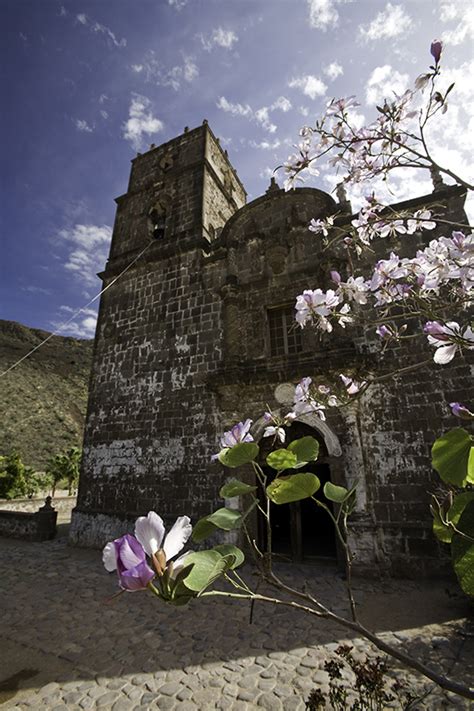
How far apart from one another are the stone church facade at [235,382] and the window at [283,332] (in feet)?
0.10

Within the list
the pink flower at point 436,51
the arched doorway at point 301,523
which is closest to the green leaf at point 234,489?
the pink flower at point 436,51

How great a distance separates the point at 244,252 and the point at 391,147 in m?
7.82

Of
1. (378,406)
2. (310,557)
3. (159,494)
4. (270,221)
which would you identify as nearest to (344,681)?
(310,557)

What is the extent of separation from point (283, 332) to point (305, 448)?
7.51 m

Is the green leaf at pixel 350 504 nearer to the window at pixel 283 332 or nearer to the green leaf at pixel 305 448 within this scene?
the green leaf at pixel 305 448

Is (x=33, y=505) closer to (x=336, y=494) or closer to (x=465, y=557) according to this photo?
(x=336, y=494)

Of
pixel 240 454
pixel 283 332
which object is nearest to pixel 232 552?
pixel 240 454

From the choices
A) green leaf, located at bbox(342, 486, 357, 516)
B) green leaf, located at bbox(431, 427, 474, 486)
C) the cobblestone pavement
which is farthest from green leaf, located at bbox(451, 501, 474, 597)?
the cobblestone pavement

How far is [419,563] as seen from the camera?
6.36 meters

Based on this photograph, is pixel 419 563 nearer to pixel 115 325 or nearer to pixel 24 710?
pixel 24 710

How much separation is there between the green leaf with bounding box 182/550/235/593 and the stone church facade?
6167mm

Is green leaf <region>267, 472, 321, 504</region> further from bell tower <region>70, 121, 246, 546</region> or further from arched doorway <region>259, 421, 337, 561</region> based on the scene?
bell tower <region>70, 121, 246, 546</region>

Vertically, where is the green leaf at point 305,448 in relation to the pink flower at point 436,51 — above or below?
below

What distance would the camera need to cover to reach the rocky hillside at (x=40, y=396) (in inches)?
1243
